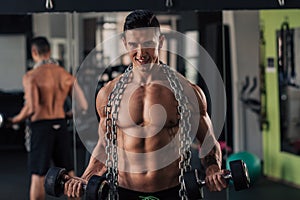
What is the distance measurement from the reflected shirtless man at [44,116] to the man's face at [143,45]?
207cm

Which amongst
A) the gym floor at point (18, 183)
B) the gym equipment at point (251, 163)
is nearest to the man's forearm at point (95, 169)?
the gym floor at point (18, 183)

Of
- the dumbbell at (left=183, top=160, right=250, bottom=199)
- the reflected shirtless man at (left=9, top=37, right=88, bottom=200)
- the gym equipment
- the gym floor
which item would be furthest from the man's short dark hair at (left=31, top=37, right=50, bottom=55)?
the dumbbell at (left=183, top=160, right=250, bottom=199)

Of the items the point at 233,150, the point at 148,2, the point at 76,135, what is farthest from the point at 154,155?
the point at 233,150

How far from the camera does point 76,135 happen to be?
5.36 meters

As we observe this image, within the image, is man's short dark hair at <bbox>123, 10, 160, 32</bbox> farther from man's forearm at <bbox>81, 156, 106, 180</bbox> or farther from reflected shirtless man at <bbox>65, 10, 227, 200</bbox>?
man's forearm at <bbox>81, 156, 106, 180</bbox>

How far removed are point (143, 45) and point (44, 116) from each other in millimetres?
2182

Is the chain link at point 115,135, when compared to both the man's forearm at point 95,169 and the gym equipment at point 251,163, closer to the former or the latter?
the man's forearm at point 95,169

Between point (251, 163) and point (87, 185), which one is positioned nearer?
point (87, 185)

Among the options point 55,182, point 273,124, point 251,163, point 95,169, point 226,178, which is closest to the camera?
point 226,178

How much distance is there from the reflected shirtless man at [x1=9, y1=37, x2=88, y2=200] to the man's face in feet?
6.80

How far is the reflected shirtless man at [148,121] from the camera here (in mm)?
2766

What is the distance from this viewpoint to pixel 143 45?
2717mm

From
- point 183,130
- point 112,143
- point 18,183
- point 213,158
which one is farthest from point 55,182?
point 18,183

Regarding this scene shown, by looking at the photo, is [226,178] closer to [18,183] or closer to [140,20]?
[140,20]
